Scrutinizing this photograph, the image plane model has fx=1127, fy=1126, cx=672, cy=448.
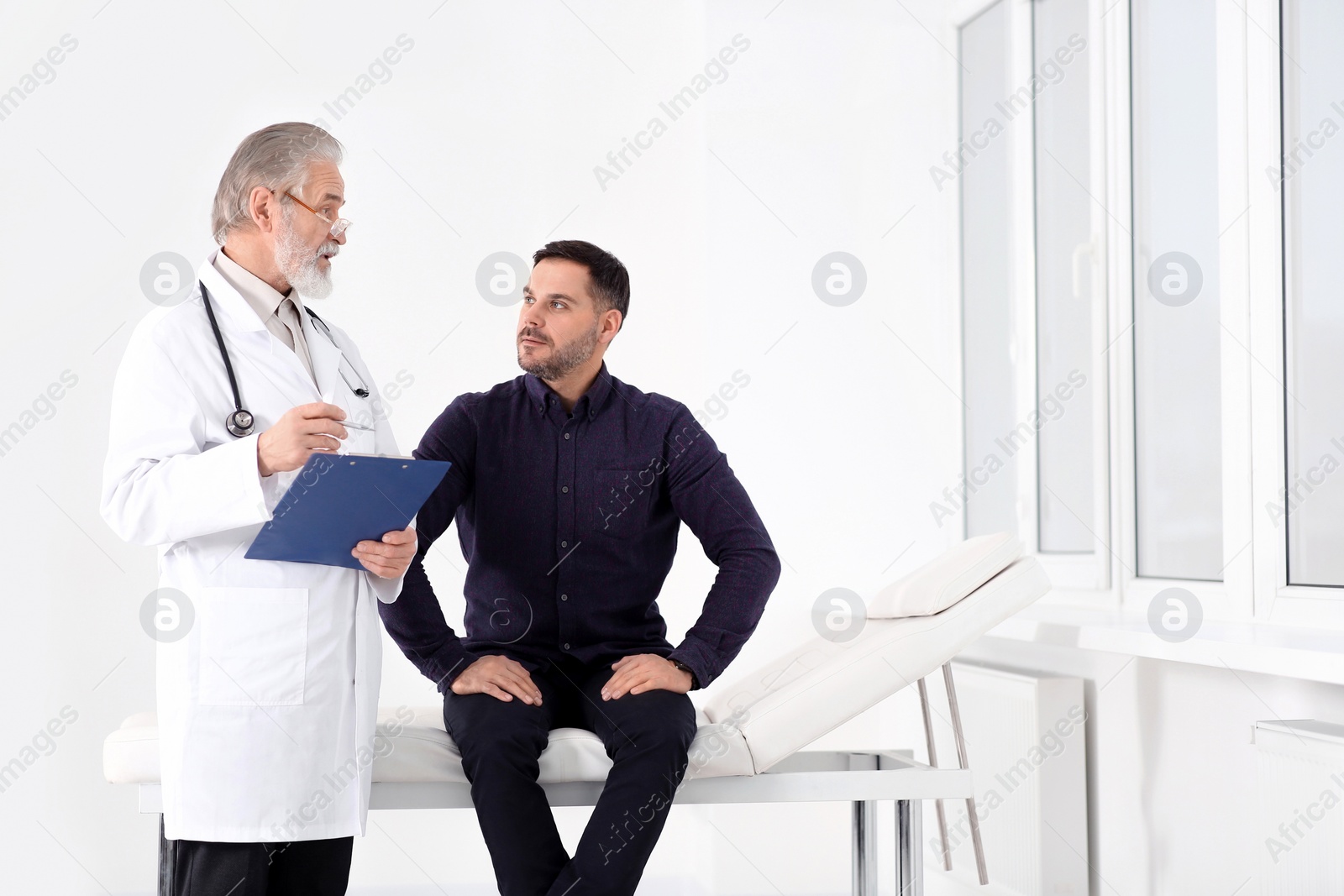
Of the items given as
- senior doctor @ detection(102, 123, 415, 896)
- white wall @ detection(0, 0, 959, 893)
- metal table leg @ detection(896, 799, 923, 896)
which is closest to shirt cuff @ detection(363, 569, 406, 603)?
senior doctor @ detection(102, 123, 415, 896)

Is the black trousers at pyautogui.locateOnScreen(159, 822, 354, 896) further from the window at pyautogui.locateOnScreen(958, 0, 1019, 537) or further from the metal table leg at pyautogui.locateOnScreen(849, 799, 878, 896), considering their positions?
the window at pyautogui.locateOnScreen(958, 0, 1019, 537)

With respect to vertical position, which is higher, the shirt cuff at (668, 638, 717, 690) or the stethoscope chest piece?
the stethoscope chest piece

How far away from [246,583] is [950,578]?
1.11 meters

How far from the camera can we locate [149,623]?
309 centimetres

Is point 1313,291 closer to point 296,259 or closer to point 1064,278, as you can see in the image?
point 1064,278

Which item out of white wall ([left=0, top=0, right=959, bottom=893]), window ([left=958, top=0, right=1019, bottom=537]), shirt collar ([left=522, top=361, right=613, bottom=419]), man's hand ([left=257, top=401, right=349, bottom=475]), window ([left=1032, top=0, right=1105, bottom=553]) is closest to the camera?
man's hand ([left=257, top=401, right=349, bottom=475])

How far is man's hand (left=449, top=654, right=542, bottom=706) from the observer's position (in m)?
1.81

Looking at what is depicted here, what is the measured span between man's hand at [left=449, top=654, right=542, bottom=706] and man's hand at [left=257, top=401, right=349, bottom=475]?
1.94 feet

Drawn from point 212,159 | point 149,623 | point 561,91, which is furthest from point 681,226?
point 149,623

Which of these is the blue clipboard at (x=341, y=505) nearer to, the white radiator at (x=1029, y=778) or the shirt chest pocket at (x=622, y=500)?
the shirt chest pocket at (x=622, y=500)

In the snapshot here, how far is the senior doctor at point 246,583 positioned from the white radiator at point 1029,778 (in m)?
1.51

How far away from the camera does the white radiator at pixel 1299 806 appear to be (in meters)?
1.69

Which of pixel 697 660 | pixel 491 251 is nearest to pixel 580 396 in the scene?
pixel 697 660

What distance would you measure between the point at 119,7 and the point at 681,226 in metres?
1.72
